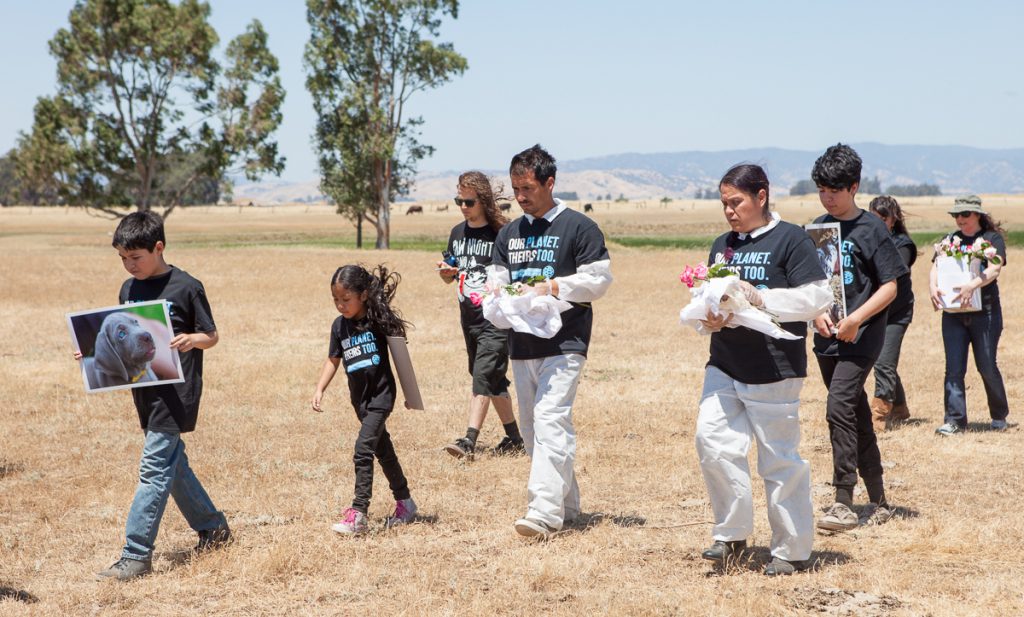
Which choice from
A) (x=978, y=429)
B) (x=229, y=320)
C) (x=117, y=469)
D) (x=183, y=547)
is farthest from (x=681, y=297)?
(x=183, y=547)

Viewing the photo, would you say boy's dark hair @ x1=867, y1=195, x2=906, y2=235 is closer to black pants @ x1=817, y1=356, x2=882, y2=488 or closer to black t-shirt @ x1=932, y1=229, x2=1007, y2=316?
black t-shirt @ x1=932, y1=229, x2=1007, y2=316

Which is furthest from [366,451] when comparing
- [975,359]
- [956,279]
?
[975,359]

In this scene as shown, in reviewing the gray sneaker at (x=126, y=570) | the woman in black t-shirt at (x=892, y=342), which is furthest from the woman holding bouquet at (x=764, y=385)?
the woman in black t-shirt at (x=892, y=342)

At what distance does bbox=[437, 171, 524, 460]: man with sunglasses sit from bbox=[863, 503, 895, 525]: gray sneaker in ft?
10.3

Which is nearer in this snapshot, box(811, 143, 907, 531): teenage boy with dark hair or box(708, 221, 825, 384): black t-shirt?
→ box(708, 221, 825, 384): black t-shirt

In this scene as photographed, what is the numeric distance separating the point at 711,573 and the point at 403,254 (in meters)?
35.7

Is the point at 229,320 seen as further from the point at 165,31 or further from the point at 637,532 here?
the point at 165,31

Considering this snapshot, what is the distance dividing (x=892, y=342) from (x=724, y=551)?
180 inches

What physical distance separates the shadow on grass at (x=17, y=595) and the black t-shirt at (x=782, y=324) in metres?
3.64

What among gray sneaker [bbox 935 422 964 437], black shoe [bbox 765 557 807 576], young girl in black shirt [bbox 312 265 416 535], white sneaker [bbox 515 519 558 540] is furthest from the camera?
gray sneaker [bbox 935 422 964 437]

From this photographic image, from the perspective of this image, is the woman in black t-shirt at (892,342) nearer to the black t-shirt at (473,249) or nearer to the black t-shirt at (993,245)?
the black t-shirt at (993,245)

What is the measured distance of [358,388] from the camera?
6750mm

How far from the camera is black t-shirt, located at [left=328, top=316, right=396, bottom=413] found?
262 inches

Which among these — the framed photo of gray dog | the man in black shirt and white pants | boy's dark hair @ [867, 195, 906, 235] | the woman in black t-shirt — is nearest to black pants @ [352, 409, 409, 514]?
the man in black shirt and white pants
